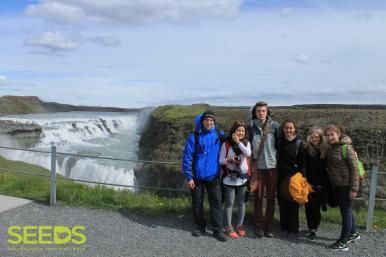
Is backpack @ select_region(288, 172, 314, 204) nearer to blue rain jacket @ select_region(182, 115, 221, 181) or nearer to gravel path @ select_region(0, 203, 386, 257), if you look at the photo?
gravel path @ select_region(0, 203, 386, 257)

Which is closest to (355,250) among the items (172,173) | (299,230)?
(299,230)

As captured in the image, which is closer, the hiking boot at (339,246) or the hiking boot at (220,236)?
the hiking boot at (339,246)

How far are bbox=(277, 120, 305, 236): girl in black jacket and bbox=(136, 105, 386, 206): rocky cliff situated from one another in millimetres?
5505

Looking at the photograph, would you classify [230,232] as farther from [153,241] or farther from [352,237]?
[352,237]

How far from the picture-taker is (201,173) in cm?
586

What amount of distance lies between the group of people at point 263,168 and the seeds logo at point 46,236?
5.45 feet

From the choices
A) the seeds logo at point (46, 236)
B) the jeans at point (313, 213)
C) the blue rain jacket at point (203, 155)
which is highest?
the blue rain jacket at point (203, 155)

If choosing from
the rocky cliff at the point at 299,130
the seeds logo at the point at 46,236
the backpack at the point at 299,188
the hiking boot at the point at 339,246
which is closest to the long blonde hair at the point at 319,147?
the backpack at the point at 299,188

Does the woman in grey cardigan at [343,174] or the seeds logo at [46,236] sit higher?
the woman in grey cardigan at [343,174]

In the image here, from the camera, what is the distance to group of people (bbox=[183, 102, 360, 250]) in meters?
5.66

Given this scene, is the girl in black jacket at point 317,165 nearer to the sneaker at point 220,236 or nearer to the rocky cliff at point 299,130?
the sneaker at point 220,236

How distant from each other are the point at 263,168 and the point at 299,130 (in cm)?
1213

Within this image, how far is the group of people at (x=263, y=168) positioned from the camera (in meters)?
5.66

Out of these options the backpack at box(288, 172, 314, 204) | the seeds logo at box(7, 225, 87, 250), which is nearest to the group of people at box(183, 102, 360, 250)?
the backpack at box(288, 172, 314, 204)
